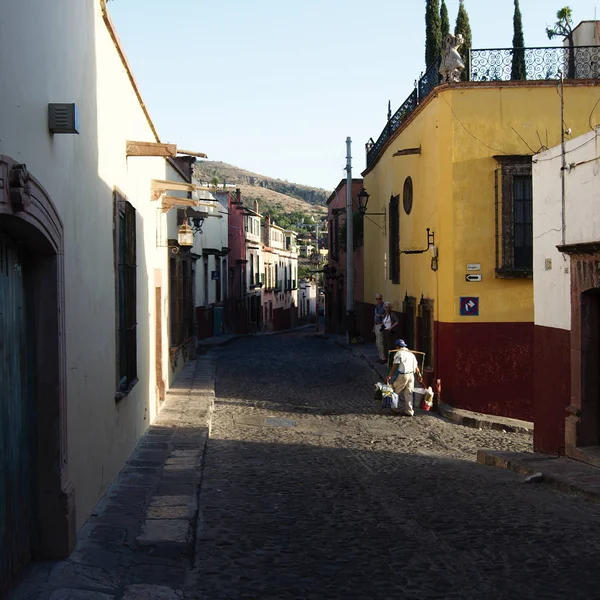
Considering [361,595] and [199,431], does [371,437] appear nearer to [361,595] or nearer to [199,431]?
[199,431]

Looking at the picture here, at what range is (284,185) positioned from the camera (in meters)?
142

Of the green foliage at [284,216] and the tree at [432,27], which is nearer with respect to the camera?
the tree at [432,27]

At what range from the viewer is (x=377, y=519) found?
702cm

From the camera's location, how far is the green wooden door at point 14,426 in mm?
4652

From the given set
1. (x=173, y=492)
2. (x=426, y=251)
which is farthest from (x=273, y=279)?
(x=173, y=492)

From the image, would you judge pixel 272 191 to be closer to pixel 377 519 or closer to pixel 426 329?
pixel 426 329

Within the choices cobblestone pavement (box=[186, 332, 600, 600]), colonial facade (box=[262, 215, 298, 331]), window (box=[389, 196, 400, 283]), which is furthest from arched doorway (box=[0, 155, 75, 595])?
colonial facade (box=[262, 215, 298, 331])

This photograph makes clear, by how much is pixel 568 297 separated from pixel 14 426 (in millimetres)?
7226

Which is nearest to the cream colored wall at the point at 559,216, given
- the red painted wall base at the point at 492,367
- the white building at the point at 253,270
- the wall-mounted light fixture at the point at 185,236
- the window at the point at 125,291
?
the red painted wall base at the point at 492,367

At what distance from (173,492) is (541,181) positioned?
646 cm

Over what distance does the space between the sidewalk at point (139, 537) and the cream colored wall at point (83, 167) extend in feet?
0.66

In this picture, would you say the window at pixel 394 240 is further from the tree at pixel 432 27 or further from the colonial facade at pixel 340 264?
the tree at pixel 432 27

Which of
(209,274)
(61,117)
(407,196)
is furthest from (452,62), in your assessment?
(209,274)

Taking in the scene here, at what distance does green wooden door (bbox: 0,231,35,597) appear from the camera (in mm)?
4652
